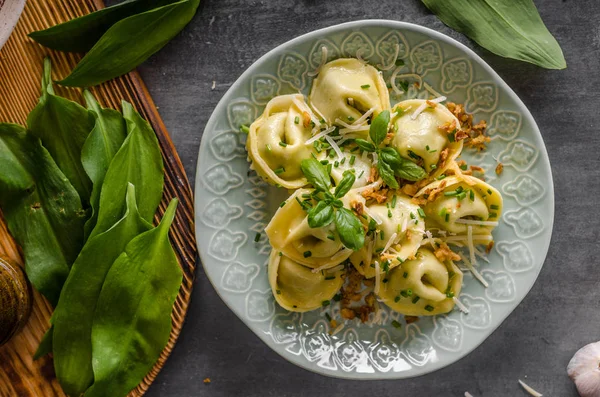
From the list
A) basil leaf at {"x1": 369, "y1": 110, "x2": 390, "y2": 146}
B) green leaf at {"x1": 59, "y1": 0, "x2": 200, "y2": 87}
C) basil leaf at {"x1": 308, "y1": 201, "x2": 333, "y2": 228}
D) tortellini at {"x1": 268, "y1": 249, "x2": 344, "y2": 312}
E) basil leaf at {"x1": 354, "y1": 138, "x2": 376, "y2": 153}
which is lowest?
tortellini at {"x1": 268, "y1": 249, "x2": 344, "y2": 312}

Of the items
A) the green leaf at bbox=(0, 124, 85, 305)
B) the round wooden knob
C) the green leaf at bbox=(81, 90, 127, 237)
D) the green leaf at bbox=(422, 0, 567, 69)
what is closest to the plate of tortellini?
the green leaf at bbox=(422, 0, 567, 69)

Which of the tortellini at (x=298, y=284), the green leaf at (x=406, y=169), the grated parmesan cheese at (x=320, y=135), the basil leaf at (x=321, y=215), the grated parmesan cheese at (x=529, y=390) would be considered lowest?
the grated parmesan cheese at (x=529, y=390)

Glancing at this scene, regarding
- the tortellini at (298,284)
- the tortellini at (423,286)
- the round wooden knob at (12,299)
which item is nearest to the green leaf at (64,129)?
the round wooden knob at (12,299)

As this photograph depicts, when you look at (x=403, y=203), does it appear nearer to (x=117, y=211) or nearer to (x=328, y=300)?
(x=328, y=300)

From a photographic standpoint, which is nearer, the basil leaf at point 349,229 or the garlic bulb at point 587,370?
the basil leaf at point 349,229

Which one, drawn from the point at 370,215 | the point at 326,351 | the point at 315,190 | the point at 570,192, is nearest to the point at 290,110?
the point at 315,190

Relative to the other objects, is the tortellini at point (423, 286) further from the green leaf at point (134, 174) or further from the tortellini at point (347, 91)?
the green leaf at point (134, 174)

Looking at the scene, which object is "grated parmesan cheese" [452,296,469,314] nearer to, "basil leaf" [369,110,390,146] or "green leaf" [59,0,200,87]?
"basil leaf" [369,110,390,146]
